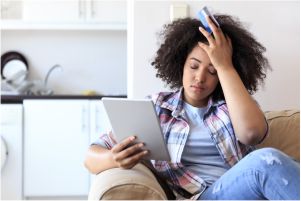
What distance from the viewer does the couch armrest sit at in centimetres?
128

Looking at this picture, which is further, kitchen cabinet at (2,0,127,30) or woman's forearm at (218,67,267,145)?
kitchen cabinet at (2,0,127,30)

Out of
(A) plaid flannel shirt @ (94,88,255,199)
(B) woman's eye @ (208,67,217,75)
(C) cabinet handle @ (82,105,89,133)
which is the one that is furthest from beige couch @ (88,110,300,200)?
(C) cabinet handle @ (82,105,89,133)

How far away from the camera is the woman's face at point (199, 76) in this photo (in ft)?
5.12

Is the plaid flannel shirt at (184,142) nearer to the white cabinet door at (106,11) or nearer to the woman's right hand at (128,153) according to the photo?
the woman's right hand at (128,153)

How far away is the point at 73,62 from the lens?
11.5ft

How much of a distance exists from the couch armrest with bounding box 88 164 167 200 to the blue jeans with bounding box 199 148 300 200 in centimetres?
20

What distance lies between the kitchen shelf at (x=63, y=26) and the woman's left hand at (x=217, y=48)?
179 cm

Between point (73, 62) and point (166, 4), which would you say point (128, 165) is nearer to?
point (166, 4)

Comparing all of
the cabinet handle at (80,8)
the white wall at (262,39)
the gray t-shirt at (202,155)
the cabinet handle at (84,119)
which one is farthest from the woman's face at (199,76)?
the cabinet handle at (80,8)

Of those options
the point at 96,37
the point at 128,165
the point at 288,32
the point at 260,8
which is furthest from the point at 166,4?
the point at 96,37

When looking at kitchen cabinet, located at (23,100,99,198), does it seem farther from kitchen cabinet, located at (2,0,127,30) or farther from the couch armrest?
the couch armrest

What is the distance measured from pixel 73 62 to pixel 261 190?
2.43 m

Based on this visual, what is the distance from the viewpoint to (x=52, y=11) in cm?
329

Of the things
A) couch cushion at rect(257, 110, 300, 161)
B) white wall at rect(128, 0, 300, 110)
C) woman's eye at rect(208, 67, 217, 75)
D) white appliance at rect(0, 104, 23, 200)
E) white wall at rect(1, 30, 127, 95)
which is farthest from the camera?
white wall at rect(1, 30, 127, 95)
